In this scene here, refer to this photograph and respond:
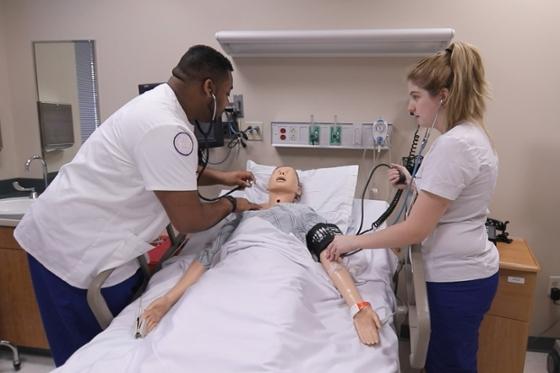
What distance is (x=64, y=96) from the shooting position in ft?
8.14

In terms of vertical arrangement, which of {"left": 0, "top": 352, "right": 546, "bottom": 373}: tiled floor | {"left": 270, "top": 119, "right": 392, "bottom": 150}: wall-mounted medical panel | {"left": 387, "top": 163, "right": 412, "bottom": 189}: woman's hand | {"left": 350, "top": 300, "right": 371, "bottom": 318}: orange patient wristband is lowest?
{"left": 0, "top": 352, "right": 546, "bottom": 373}: tiled floor

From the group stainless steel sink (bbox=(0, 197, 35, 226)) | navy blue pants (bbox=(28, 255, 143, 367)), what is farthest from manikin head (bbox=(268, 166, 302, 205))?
stainless steel sink (bbox=(0, 197, 35, 226))

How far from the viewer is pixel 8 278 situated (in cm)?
198

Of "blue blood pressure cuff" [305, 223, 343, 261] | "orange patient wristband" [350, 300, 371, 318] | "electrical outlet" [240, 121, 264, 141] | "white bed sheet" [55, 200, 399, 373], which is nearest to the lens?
"white bed sheet" [55, 200, 399, 373]

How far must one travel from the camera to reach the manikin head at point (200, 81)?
1.23 m

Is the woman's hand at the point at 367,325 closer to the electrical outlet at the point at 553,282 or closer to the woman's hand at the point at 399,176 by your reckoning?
the woman's hand at the point at 399,176

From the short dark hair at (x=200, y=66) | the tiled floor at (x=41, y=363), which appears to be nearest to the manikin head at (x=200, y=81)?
the short dark hair at (x=200, y=66)

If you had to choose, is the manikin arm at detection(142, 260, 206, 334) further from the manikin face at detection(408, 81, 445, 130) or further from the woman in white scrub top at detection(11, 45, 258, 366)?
the manikin face at detection(408, 81, 445, 130)

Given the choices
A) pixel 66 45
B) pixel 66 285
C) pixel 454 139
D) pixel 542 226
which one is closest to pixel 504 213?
pixel 542 226

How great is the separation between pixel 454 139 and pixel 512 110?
1.17m

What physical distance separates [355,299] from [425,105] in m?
0.69

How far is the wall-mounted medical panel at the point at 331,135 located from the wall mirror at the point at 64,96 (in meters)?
1.27

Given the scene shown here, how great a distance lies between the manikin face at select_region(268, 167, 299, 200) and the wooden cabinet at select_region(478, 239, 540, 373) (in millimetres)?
1030

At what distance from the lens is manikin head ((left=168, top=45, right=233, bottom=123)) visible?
48.3 inches
